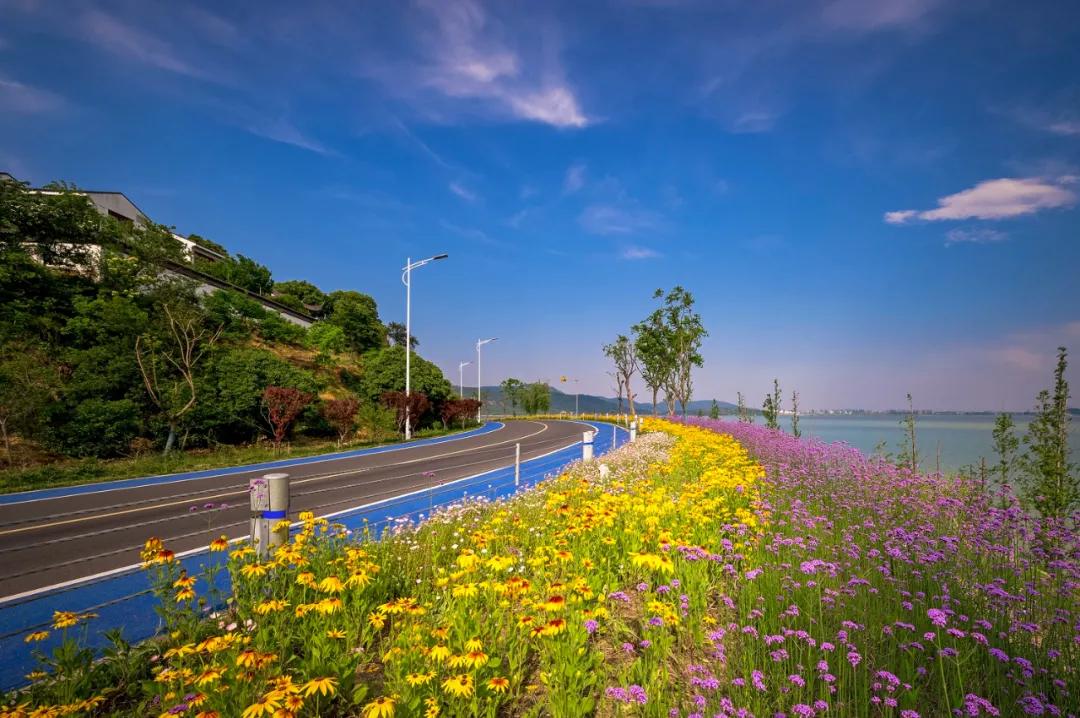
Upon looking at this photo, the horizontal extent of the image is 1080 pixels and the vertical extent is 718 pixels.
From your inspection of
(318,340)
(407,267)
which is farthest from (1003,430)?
(318,340)

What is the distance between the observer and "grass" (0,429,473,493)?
11.9m

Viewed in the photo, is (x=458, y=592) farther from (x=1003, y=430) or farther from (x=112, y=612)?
(x=1003, y=430)

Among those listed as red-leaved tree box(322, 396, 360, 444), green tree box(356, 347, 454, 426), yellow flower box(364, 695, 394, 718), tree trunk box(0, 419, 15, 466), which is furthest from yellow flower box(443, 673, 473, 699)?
green tree box(356, 347, 454, 426)

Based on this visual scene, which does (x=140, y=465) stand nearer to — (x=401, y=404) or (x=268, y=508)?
(x=401, y=404)

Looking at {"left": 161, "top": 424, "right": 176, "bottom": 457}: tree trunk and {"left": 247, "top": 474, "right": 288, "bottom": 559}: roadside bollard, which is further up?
{"left": 247, "top": 474, "right": 288, "bottom": 559}: roadside bollard

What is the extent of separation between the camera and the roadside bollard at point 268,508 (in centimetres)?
451

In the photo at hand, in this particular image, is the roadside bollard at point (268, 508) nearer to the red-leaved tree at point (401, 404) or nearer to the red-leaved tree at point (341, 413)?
the red-leaved tree at point (341, 413)

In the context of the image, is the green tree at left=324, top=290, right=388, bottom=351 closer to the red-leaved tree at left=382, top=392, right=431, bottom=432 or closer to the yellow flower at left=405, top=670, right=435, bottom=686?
the red-leaved tree at left=382, top=392, right=431, bottom=432

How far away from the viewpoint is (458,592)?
117 inches

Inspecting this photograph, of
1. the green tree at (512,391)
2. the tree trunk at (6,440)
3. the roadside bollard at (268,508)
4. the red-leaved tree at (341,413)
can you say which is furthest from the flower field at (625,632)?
the green tree at (512,391)

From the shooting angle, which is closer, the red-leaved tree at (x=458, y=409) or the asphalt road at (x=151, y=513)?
the asphalt road at (x=151, y=513)

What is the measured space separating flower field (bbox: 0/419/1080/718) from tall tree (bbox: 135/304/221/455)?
49.0 ft

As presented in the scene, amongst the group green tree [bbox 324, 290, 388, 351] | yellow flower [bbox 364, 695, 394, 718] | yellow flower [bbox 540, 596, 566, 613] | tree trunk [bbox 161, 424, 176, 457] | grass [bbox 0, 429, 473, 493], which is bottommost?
grass [bbox 0, 429, 473, 493]

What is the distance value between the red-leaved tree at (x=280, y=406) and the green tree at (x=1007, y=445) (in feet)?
76.2
